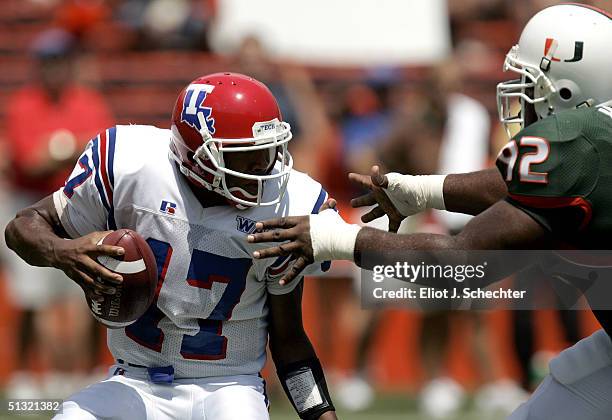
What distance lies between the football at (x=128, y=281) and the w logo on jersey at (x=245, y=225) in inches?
13.5

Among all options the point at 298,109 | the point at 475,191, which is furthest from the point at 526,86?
the point at 298,109

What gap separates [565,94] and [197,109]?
123 cm

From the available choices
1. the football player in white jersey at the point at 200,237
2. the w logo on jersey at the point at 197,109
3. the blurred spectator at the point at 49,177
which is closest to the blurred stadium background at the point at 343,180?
the blurred spectator at the point at 49,177

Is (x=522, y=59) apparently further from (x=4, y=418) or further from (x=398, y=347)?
(x=398, y=347)

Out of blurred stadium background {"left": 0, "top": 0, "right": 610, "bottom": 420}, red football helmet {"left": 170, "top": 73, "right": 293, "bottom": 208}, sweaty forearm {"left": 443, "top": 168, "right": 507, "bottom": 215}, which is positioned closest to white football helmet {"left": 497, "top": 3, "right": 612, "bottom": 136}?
sweaty forearm {"left": 443, "top": 168, "right": 507, "bottom": 215}

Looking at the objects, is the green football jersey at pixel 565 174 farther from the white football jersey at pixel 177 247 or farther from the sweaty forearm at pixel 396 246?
the white football jersey at pixel 177 247

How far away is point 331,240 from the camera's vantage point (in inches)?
137

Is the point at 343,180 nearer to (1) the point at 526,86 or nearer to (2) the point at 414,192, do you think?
(2) the point at 414,192

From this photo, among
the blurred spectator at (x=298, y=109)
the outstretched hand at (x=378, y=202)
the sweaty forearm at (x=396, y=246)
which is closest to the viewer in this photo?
the sweaty forearm at (x=396, y=246)

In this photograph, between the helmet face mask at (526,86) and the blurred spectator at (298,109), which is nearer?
the helmet face mask at (526,86)

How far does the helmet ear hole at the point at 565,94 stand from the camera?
3844mm

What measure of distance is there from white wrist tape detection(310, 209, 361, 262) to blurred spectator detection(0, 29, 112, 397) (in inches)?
151

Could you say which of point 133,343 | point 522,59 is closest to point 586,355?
point 522,59

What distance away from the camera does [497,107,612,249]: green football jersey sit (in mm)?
3285
